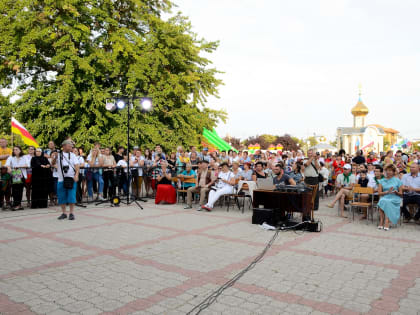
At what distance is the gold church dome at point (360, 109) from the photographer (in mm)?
100750

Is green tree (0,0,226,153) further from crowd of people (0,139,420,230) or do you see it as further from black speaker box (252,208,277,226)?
black speaker box (252,208,277,226)

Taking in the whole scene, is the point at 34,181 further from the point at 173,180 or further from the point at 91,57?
the point at 91,57

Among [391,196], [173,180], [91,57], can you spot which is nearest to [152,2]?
[91,57]

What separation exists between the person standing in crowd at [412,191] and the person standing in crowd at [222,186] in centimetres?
472

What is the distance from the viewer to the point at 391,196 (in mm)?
8594

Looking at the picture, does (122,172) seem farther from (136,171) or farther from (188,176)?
(188,176)

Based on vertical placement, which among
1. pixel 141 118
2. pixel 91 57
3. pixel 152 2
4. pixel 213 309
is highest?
pixel 152 2

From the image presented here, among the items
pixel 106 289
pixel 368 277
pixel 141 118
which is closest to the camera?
pixel 106 289

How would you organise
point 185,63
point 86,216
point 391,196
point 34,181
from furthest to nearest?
point 185,63
point 34,181
point 86,216
point 391,196

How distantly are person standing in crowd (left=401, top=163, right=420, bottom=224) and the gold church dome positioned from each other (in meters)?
100

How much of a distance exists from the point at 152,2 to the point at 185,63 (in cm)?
442

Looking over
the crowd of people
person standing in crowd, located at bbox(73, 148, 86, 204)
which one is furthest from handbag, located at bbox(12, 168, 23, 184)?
person standing in crowd, located at bbox(73, 148, 86, 204)

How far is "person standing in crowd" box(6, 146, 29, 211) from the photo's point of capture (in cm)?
1046

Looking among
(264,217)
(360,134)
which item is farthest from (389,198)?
(360,134)
